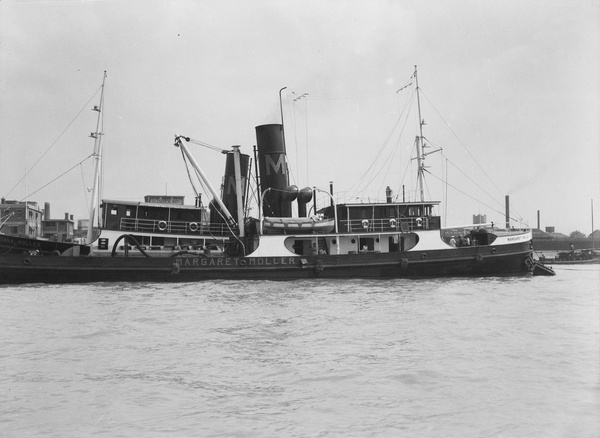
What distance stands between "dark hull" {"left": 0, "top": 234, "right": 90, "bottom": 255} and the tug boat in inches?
49.9

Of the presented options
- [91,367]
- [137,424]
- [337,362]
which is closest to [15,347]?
[91,367]

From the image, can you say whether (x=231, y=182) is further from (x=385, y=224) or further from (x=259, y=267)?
(x=385, y=224)

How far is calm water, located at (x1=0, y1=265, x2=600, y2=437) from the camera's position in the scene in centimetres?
498

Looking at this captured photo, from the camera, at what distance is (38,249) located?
2433cm

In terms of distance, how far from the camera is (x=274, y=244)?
22.9 metres

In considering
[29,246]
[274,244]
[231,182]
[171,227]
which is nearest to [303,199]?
[274,244]

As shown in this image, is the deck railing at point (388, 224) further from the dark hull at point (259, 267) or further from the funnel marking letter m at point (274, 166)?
the funnel marking letter m at point (274, 166)

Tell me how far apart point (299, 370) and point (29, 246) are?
21491 mm

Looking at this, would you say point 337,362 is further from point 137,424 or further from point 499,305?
point 499,305

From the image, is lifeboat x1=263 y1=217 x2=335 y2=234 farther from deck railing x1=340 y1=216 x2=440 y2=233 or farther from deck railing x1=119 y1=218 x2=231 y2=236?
deck railing x1=119 y1=218 x2=231 y2=236

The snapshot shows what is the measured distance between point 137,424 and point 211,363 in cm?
224

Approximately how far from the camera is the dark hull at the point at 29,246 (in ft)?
76.5

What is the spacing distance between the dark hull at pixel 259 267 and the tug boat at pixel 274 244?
42 mm

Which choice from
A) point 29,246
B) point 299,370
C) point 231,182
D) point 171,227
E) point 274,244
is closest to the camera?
point 299,370
